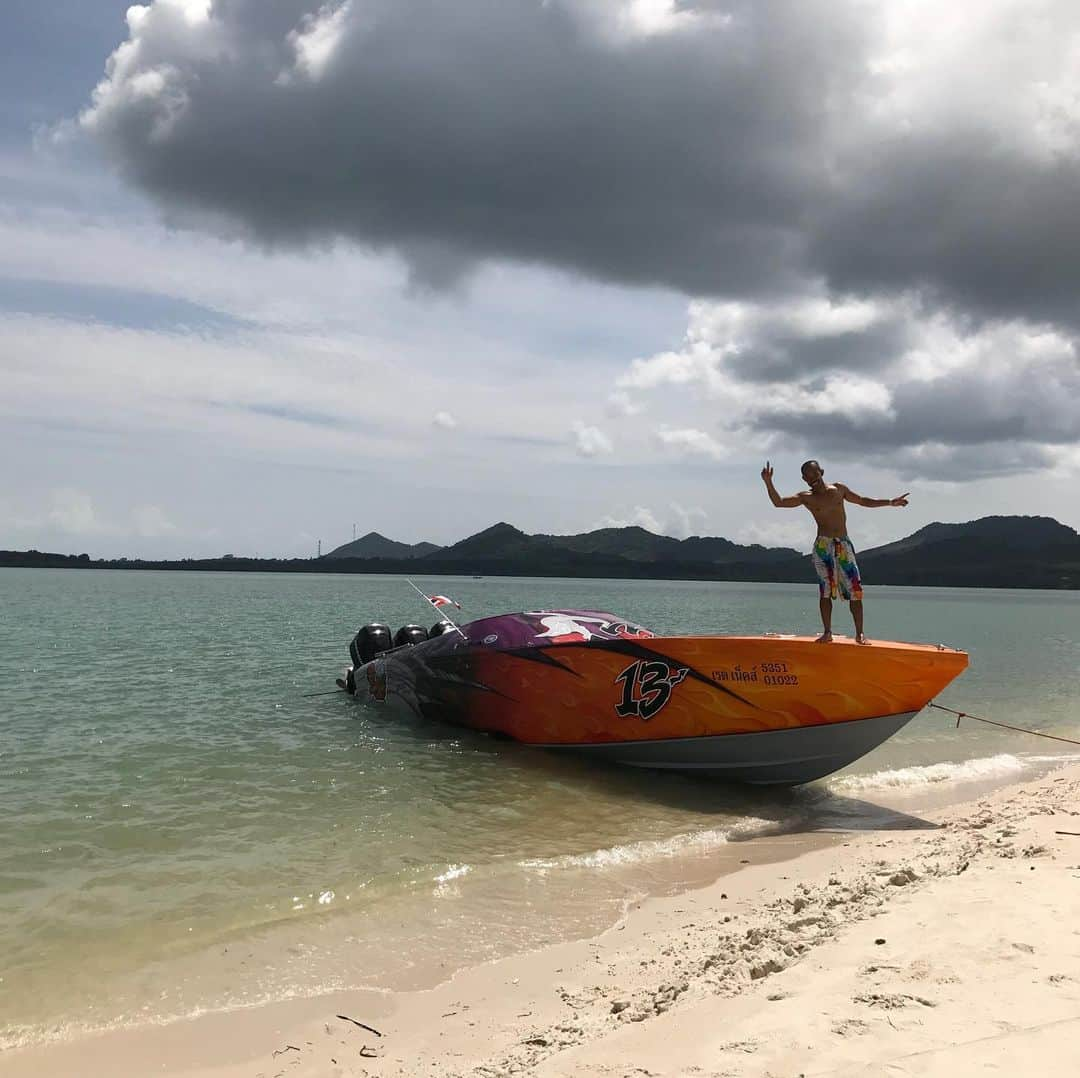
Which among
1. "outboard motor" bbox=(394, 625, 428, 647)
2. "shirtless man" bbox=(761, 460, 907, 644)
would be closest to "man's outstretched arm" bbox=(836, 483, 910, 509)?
"shirtless man" bbox=(761, 460, 907, 644)

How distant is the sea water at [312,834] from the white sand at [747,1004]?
37 cm

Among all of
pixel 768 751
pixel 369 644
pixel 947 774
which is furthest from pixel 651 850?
pixel 369 644

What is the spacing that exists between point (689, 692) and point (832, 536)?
7.78ft

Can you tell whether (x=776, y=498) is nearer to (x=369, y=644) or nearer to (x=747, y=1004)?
(x=747, y=1004)

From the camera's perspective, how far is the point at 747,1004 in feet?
11.4

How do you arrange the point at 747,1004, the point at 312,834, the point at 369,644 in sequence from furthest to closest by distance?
the point at 369,644 → the point at 312,834 → the point at 747,1004

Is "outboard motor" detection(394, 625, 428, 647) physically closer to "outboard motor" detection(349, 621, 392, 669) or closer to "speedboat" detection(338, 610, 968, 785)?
"outboard motor" detection(349, 621, 392, 669)

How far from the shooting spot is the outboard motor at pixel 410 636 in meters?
14.4

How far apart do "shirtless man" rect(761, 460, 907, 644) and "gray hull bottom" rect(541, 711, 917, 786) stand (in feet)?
3.45

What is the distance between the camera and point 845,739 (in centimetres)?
887

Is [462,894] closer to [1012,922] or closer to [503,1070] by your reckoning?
[503,1070]

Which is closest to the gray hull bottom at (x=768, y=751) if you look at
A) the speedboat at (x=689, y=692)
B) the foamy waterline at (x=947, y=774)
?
the speedboat at (x=689, y=692)

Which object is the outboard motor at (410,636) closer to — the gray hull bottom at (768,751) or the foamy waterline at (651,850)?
the gray hull bottom at (768,751)

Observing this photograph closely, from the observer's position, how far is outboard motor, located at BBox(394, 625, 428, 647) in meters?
14.4
